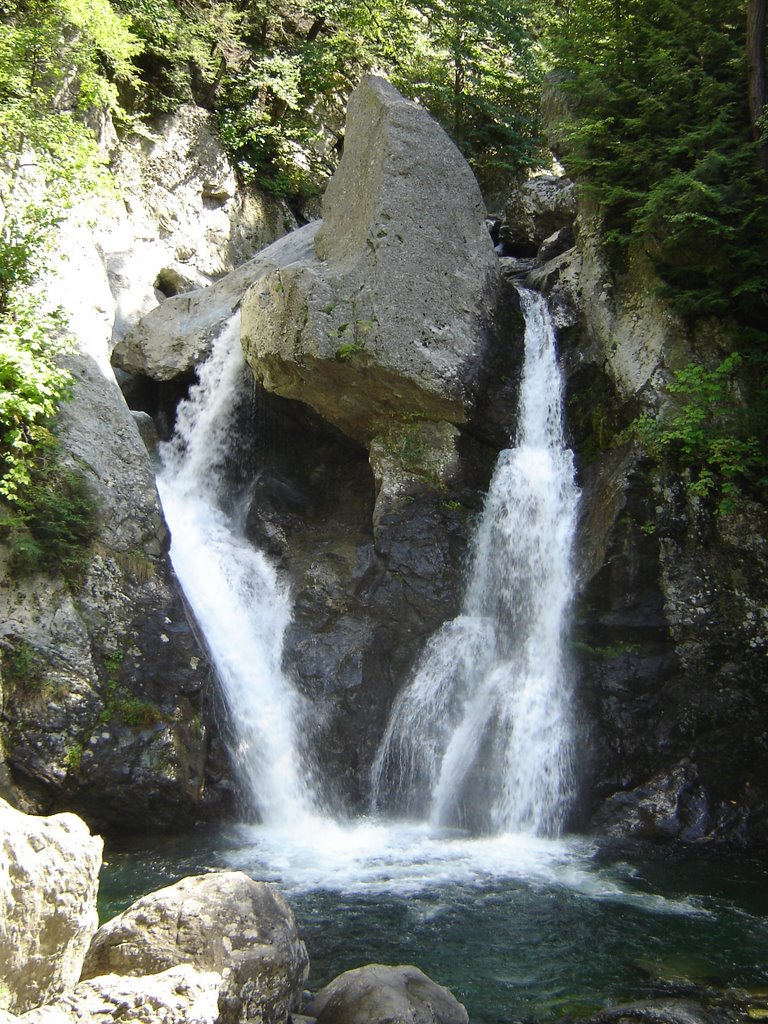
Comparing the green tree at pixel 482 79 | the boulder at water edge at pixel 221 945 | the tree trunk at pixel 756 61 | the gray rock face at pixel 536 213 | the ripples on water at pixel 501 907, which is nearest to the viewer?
the boulder at water edge at pixel 221 945

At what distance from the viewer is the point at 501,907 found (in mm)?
7598

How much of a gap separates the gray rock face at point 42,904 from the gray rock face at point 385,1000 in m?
1.76

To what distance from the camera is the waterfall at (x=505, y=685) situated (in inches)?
398

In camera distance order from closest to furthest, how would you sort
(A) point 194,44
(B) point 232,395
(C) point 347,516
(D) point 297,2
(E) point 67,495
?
(E) point 67,495 < (C) point 347,516 < (B) point 232,395 < (A) point 194,44 < (D) point 297,2

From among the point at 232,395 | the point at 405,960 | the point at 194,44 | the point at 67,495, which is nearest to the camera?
the point at 405,960

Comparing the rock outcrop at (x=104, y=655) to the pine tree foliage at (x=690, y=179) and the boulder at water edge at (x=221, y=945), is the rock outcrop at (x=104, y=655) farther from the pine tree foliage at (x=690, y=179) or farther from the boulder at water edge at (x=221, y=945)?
the pine tree foliage at (x=690, y=179)

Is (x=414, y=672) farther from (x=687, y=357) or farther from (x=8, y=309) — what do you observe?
(x=8, y=309)

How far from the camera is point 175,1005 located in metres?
3.89

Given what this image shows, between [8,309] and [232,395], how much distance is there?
392 cm

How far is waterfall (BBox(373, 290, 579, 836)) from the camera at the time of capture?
1010cm

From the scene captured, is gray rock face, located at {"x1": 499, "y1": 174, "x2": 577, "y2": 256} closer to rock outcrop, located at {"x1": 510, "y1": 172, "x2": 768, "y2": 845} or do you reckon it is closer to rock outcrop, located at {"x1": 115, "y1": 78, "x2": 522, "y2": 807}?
rock outcrop, located at {"x1": 115, "y1": 78, "x2": 522, "y2": 807}

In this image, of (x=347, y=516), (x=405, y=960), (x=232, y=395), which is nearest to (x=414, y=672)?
(x=347, y=516)

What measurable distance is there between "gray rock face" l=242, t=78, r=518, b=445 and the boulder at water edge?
8.13 meters

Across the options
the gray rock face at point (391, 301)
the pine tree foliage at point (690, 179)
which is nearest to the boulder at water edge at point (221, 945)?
the pine tree foliage at point (690, 179)
